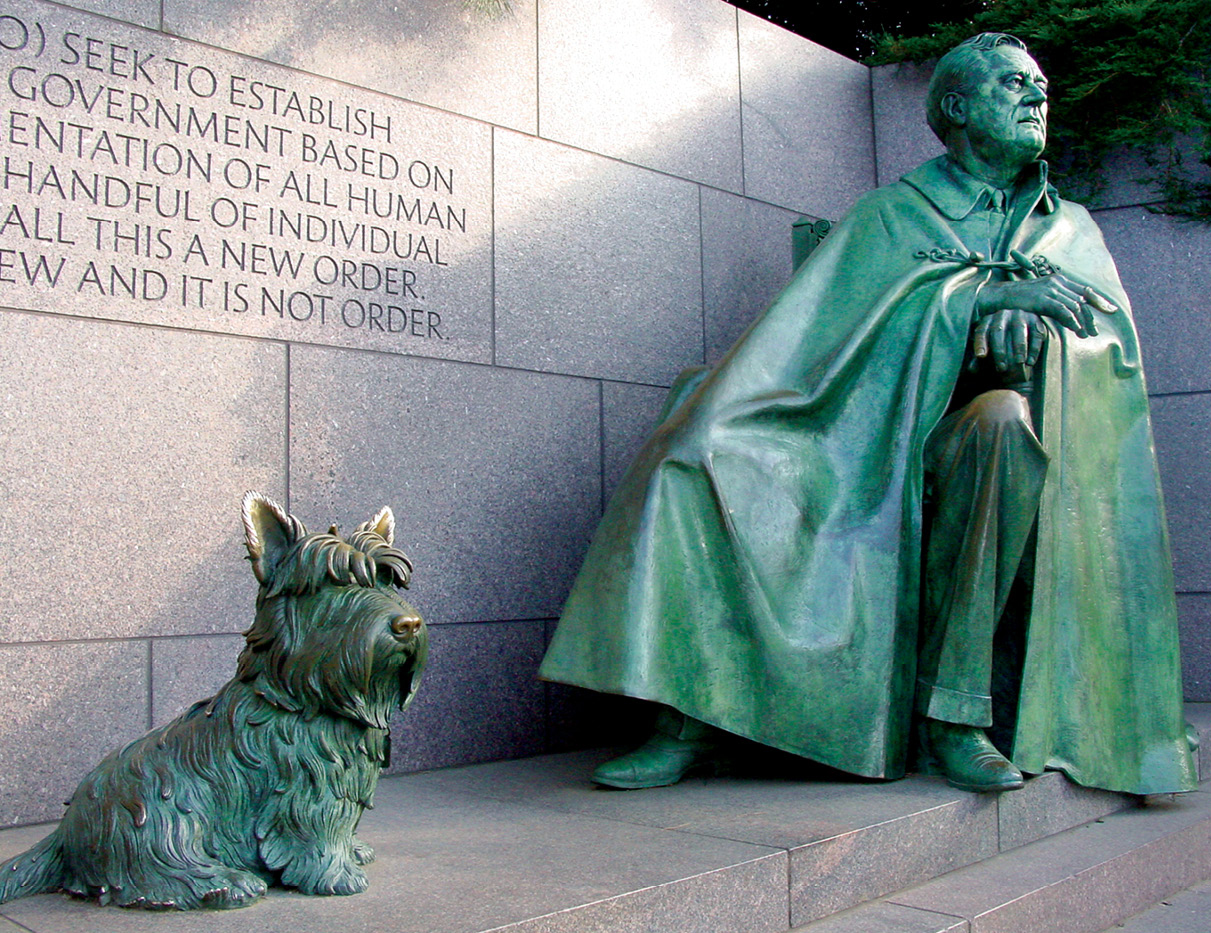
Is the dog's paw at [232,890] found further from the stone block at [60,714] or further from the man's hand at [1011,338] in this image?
the man's hand at [1011,338]

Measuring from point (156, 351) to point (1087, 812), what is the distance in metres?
3.36

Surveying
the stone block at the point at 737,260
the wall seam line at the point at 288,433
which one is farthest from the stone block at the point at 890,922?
the stone block at the point at 737,260

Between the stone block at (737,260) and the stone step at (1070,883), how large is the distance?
106 inches

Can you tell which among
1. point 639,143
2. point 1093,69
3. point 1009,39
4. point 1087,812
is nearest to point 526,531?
point 639,143

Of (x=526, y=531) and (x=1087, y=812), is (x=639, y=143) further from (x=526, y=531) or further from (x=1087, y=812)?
(x=1087, y=812)

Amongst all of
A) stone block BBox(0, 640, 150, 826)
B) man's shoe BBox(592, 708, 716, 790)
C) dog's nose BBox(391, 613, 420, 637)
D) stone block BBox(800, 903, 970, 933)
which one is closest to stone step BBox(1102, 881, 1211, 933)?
stone block BBox(800, 903, 970, 933)

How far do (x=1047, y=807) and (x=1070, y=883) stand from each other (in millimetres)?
464

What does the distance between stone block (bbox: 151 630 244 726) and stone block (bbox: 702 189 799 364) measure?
264 centimetres

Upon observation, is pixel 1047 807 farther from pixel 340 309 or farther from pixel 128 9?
pixel 128 9

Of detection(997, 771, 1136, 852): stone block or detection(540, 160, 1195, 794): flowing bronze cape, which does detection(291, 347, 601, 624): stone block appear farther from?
detection(997, 771, 1136, 852): stone block

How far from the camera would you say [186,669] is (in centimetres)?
389

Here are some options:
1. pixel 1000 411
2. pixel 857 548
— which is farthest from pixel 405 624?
pixel 1000 411

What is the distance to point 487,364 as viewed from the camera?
15.6 ft

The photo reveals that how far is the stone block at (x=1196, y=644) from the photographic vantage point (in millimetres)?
5664
